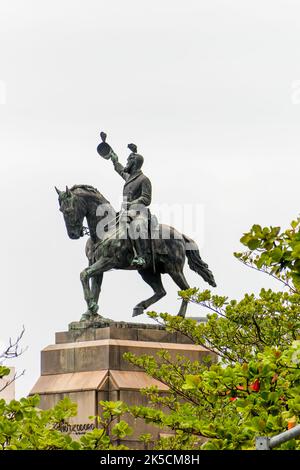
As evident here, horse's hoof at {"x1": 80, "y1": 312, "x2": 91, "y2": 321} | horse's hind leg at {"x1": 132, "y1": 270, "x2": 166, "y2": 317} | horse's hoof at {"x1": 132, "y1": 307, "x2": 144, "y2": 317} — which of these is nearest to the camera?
horse's hoof at {"x1": 80, "y1": 312, "x2": 91, "y2": 321}

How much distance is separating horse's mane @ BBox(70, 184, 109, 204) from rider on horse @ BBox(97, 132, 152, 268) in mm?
461

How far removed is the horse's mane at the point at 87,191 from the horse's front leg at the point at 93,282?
1236mm

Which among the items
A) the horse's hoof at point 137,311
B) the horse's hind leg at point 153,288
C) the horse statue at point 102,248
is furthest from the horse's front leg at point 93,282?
the horse's hind leg at point 153,288

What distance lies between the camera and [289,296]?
1144 inches

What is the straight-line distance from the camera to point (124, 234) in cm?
3300

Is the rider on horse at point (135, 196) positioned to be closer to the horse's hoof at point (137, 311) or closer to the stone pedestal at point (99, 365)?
the horse's hoof at point (137, 311)

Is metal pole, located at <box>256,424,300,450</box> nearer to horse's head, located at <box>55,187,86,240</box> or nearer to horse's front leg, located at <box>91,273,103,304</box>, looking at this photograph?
horse's head, located at <box>55,187,86,240</box>

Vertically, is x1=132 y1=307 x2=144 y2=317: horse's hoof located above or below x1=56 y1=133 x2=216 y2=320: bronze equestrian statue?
below

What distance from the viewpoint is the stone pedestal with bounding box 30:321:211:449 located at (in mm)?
31047

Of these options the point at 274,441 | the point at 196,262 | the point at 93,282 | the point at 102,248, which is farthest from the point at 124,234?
the point at 274,441

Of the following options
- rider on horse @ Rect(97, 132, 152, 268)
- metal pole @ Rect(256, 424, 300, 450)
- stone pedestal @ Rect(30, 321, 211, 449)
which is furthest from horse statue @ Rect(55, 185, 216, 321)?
metal pole @ Rect(256, 424, 300, 450)

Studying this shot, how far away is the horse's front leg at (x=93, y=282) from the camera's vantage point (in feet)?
108
